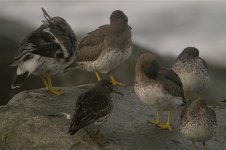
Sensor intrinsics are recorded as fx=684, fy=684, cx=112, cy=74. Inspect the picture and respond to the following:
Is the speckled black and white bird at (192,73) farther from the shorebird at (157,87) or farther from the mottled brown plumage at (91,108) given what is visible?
the mottled brown plumage at (91,108)

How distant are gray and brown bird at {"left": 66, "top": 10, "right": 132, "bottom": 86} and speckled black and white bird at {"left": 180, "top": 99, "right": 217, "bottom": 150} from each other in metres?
3.44

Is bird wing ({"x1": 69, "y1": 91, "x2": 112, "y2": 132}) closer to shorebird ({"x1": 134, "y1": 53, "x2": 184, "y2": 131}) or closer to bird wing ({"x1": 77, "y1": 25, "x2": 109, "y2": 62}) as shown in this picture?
shorebird ({"x1": 134, "y1": 53, "x2": 184, "y2": 131})

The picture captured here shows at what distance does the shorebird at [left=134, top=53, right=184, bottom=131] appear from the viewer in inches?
485

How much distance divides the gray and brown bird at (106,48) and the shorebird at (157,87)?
6.43ft

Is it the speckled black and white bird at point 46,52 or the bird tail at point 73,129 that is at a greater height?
the speckled black and white bird at point 46,52

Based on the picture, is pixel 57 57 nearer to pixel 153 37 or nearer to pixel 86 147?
pixel 86 147

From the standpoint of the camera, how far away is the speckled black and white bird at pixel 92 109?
1088 cm

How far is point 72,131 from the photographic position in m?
10.8

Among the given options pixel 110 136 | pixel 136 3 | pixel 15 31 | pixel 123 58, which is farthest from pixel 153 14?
pixel 110 136

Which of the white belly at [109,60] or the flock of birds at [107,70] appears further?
the white belly at [109,60]

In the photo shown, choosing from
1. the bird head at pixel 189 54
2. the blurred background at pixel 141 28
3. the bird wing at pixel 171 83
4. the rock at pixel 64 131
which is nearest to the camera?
the rock at pixel 64 131

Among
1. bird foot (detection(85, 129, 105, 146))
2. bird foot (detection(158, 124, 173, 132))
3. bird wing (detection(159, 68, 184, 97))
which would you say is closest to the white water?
bird wing (detection(159, 68, 184, 97))

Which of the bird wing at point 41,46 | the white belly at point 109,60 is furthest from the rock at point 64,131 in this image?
the white belly at point 109,60

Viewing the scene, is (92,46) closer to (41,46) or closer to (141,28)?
(41,46)
